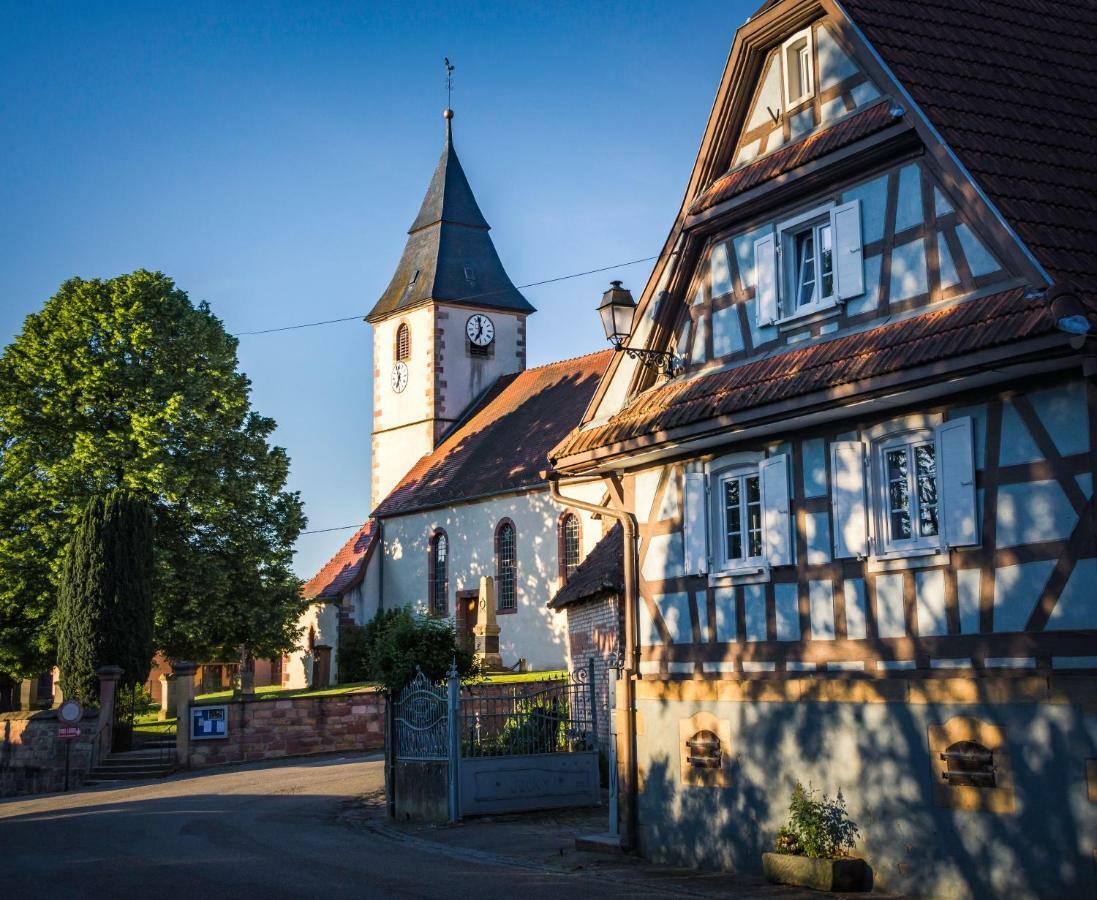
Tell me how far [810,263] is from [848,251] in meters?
0.84

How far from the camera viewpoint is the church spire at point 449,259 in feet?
173

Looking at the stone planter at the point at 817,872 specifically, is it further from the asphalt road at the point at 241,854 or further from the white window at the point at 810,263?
the white window at the point at 810,263

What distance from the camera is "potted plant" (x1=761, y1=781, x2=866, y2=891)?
12.4 meters

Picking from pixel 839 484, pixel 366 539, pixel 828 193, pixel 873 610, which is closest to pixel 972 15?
pixel 828 193

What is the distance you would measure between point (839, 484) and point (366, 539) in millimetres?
39660

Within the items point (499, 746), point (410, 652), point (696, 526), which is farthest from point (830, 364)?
point (410, 652)

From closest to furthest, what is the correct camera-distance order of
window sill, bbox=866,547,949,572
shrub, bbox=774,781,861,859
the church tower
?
window sill, bbox=866,547,949,572
shrub, bbox=774,781,861,859
the church tower

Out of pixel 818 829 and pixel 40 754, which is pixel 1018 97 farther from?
pixel 40 754

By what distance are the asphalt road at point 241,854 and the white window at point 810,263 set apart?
5.83 m

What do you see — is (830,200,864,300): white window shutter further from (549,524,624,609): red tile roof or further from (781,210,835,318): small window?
(549,524,624,609): red tile roof

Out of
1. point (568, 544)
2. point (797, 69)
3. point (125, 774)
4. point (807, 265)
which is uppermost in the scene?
point (797, 69)

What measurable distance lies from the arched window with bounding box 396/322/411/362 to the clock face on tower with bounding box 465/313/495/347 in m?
2.41

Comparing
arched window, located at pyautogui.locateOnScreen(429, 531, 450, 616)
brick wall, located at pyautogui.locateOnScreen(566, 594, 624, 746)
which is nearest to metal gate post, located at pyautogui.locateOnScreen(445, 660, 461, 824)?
brick wall, located at pyautogui.locateOnScreen(566, 594, 624, 746)

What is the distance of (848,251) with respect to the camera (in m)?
13.5
